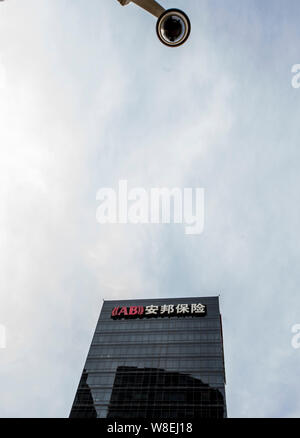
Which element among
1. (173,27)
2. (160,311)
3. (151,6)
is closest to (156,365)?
(160,311)

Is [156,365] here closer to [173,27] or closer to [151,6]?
[173,27]

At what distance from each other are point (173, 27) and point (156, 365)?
213ft

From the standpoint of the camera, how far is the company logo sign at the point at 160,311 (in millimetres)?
71750

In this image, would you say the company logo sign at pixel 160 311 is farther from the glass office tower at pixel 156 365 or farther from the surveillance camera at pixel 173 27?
the surveillance camera at pixel 173 27

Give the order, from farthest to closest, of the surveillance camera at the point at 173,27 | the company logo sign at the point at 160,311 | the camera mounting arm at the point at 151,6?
the company logo sign at the point at 160,311 → the surveillance camera at the point at 173,27 → the camera mounting arm at the point at 151,6

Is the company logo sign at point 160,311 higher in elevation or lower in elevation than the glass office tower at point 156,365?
higher

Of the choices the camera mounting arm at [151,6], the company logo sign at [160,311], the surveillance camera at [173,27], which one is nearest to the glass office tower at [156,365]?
the company logo sign at [160,311]

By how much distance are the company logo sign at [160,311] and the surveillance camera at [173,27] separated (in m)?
70.5

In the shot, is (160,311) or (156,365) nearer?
(156,365)

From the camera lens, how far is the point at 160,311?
73.4 m

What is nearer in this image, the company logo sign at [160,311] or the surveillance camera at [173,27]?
the surveillance camera at [173,27]
